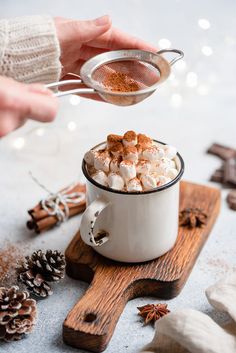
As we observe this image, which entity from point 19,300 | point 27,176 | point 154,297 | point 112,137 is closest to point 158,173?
point 112,137

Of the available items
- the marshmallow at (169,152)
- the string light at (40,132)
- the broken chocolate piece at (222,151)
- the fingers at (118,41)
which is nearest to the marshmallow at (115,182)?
the marshmallow at (169,152)

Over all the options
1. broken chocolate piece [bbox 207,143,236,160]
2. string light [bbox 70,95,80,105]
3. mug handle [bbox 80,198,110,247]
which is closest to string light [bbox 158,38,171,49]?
string light [bbox 70,95,80,105]

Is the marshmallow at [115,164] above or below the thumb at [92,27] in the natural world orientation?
below

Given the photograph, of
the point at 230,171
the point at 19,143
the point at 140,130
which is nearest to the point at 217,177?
the point at 230,171

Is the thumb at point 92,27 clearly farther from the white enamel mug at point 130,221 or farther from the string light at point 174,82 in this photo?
the string light at point 174,82

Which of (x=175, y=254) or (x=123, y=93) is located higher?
(x=123, y=93)

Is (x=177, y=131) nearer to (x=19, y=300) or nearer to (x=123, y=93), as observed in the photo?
(x=123, y=93)

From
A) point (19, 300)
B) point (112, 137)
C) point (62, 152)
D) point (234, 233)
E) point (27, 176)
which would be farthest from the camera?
point (62, 152)
